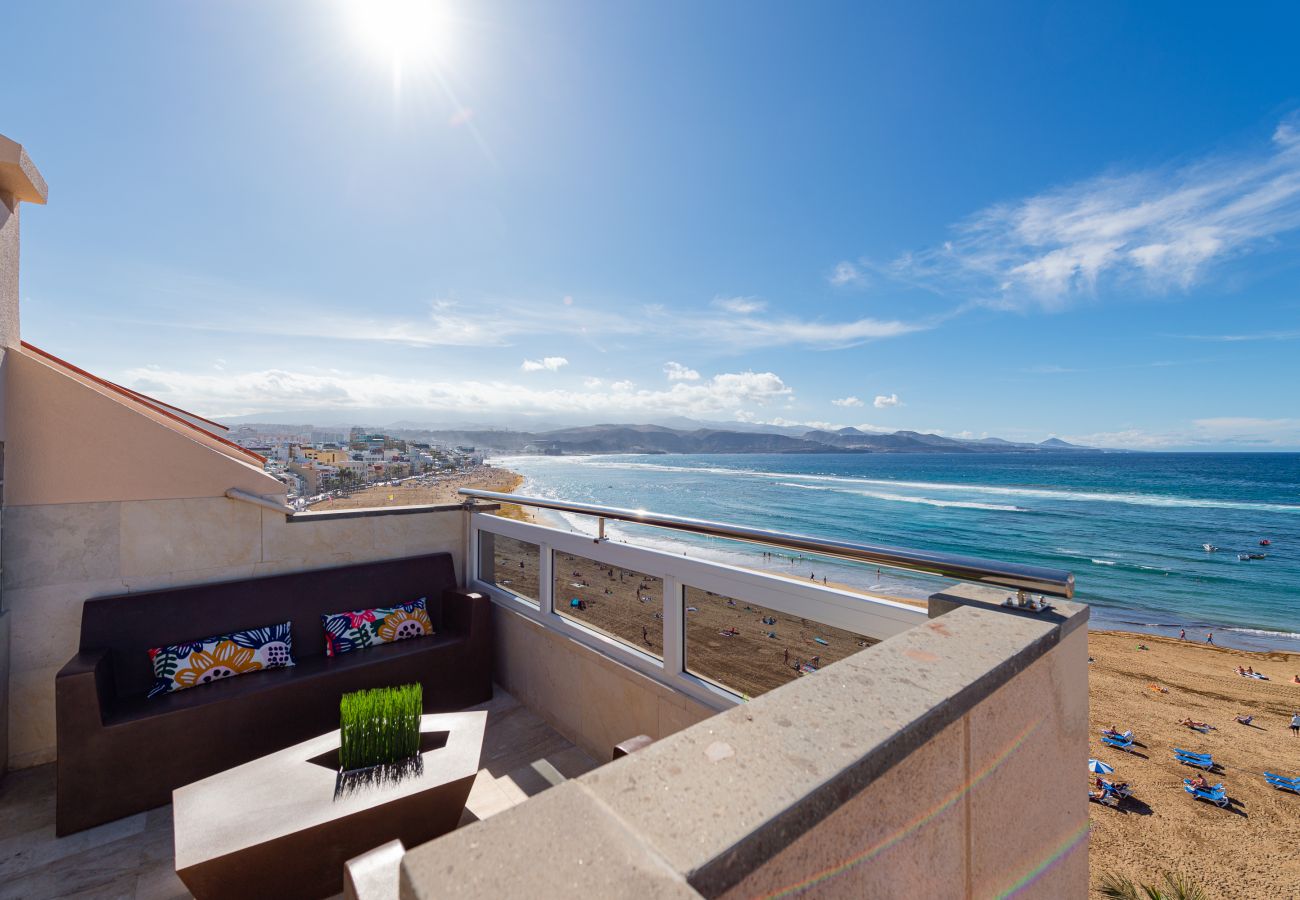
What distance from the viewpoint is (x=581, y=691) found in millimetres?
2867

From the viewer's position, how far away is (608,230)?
30.9ft

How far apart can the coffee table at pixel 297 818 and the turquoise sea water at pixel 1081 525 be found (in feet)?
23.5

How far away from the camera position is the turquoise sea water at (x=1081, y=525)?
15570 millimetres

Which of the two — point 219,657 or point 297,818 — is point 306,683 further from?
point 297,818

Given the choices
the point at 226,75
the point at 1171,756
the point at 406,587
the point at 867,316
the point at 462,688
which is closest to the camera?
the point at 462,688

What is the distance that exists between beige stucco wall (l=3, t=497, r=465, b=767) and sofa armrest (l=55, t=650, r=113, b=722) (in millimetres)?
620

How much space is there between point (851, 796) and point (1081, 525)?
32906 millimetres

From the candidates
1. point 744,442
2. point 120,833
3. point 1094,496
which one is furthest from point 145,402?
point 744,442

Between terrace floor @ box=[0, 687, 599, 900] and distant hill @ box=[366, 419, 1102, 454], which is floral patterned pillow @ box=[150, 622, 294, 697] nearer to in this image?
terrace floor @ box=[0, 687, 599, 900]

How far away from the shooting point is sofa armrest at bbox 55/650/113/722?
225 cm

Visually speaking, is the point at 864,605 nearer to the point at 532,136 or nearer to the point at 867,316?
the point at 532,136

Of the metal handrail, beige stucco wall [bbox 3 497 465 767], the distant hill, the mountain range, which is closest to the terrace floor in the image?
beige stucco wall [bbox 3 497 465 767]

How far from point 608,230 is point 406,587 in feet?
25.2

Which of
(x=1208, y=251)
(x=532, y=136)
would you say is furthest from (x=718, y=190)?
(x=1208, y=251)
